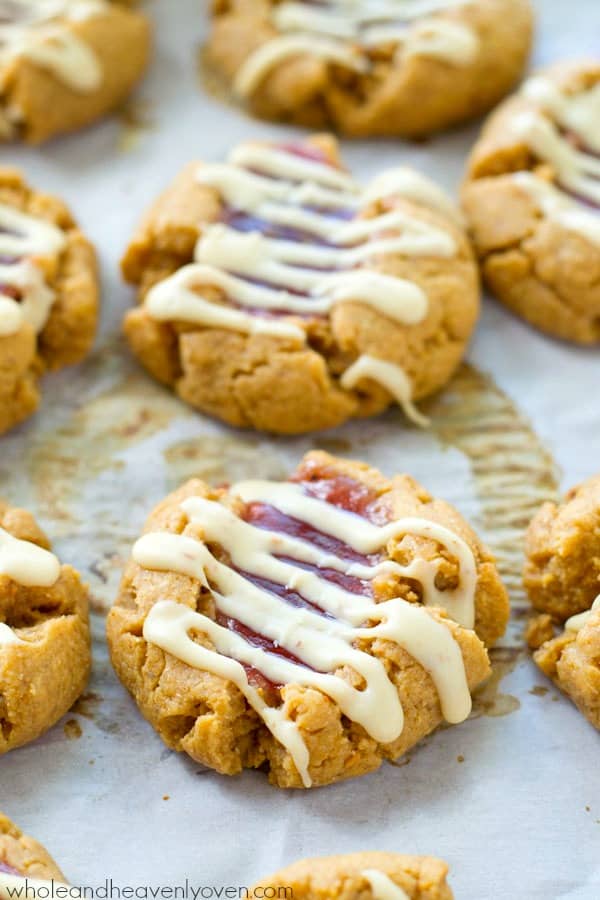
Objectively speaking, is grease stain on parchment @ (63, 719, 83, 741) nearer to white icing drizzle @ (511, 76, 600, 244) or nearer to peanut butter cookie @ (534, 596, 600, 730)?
peanut butter cookie @ (534, 596, 600, 730)

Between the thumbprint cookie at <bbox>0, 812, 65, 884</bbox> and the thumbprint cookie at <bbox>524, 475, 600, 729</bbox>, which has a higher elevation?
the thumbprint cookie at <bbox>524, 475, 600, 729</bbox>

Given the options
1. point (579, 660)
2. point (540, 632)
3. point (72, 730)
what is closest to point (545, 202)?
point (540, 632)

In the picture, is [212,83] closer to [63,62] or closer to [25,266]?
[63,62]

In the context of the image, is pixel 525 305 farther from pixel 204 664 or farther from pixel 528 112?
pixel 204 664

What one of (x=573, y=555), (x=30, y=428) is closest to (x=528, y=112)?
(x=573, y=555)

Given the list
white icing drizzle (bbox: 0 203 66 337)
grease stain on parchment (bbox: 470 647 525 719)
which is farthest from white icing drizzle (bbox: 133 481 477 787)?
white icing drizzle (bbox: 0 203 66 337)

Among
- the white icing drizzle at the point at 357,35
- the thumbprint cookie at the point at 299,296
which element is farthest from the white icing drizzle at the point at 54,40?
the thumbprint cookie at the point at 299,296
